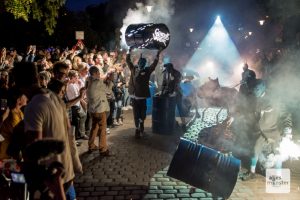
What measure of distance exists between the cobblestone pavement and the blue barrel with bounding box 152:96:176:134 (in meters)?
1.17

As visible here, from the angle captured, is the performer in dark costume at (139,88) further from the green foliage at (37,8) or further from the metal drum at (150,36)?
the green foliage at (37,8)

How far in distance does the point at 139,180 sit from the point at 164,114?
415cm

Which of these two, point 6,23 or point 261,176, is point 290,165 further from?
point 6,23

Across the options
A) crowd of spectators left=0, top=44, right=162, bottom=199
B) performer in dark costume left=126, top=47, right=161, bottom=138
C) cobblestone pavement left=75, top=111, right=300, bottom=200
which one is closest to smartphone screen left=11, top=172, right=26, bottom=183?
crowd of spectators left=0, top=44, right=162, bottom=199

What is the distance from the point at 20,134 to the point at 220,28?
82.4 meters

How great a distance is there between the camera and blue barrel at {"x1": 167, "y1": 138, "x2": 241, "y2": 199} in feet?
19.9

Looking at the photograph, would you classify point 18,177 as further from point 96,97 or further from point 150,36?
point 150,36

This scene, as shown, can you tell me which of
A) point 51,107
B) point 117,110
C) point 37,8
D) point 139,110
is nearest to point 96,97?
point 139,110

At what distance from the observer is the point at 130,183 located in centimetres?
708

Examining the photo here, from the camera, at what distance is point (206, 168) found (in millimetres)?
6262

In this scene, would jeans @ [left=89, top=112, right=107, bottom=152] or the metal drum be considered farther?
the metal drum

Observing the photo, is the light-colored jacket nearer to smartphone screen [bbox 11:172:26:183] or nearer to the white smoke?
smartphone screen [bbox 11:172:26:183]

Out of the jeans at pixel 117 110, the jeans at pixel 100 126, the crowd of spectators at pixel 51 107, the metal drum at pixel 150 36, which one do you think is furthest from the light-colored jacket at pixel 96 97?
the jeans at pixel 117 110

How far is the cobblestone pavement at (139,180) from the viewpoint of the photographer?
656 cm
